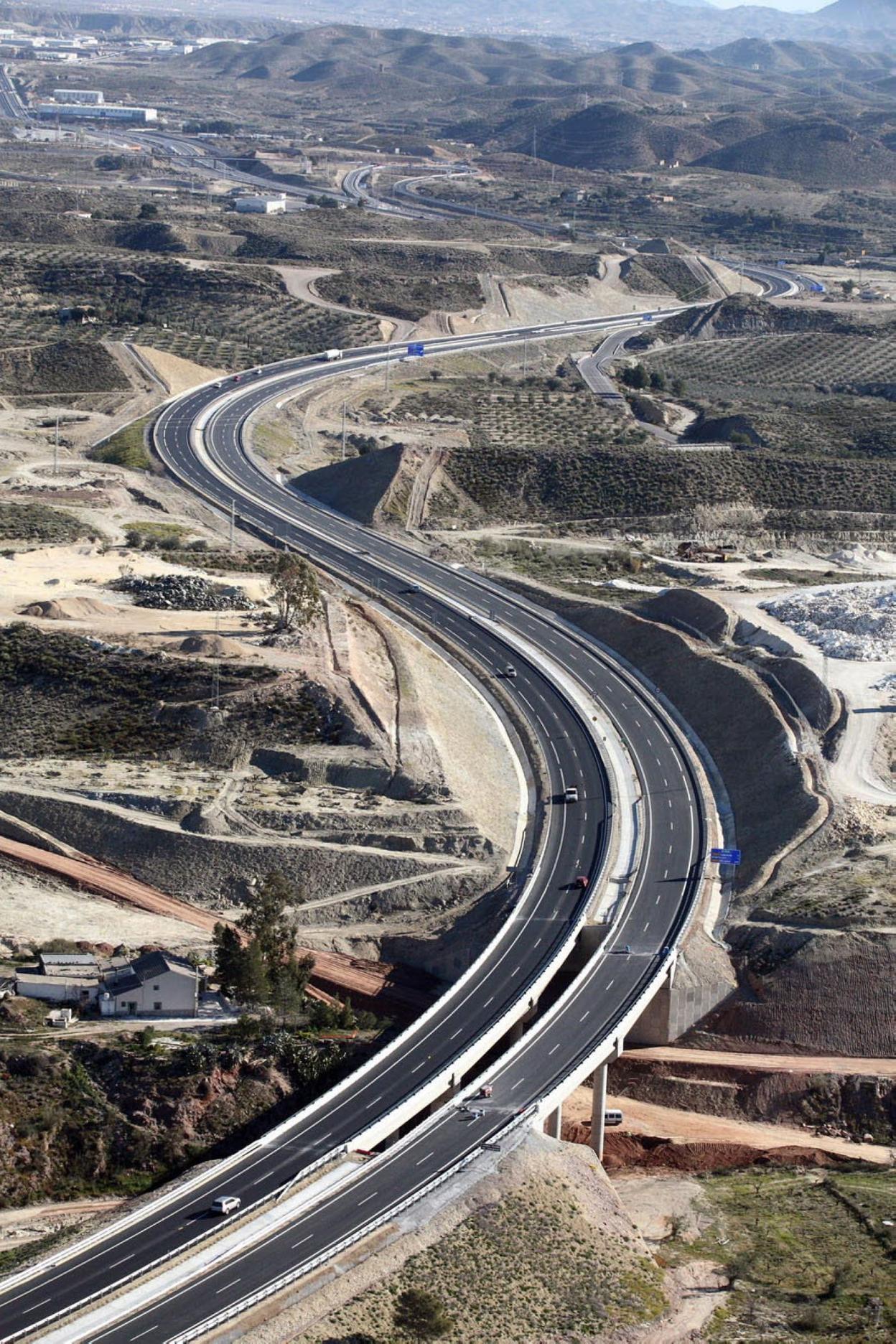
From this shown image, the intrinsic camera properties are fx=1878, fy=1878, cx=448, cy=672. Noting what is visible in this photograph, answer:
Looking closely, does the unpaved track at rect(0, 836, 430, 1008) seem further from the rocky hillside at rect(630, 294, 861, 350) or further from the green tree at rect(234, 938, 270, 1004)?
the rocky hillside at rect(630, 294, 861, 350)

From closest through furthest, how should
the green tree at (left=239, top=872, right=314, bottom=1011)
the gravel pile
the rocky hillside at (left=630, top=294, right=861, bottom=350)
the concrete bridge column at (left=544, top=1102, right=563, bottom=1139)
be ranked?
the concrete bridge column at (left=544, top=1102, right=563, bottom=1139), the green tree at (left=239, top=872, right=314, bottom=1011), the gravel pile, the rocky hillside at (left=630, top=294, right=861, bottom=350)

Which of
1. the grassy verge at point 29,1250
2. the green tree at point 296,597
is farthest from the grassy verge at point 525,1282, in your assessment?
the green tree at point 296,597

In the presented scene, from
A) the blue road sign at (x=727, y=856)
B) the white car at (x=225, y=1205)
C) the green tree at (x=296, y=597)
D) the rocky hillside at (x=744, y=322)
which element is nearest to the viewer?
the white car at (x=225, y=1205)

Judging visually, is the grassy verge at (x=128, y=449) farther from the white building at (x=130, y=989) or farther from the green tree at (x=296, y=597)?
the white building at (x=130, y=989)

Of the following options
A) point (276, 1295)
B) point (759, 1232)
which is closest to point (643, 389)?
point (759, 1232)

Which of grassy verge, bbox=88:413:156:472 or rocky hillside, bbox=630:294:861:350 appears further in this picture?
rocky hillside, bbox=630:294:861:350

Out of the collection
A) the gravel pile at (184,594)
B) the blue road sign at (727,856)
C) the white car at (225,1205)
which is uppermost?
the gravel pile at (184,594)

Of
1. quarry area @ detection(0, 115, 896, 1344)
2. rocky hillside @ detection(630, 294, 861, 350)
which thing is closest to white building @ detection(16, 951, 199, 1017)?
quarry area @ detection(0, 115, 896, 1344)
